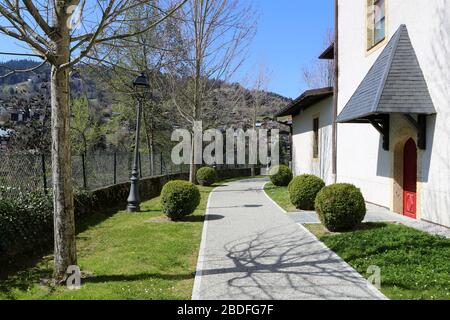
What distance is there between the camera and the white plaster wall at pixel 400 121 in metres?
8.09

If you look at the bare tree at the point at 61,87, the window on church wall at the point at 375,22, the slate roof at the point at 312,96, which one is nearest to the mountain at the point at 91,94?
the bare tree at the point at 61,87

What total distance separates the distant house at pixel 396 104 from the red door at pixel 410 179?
0.08ft

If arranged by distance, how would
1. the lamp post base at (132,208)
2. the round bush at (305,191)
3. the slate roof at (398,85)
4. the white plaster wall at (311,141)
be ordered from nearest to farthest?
the slate roof at (398,85)
the round bush at (305,191)
the lamp post base at (132,208)
the white plaster wall at (311,141)

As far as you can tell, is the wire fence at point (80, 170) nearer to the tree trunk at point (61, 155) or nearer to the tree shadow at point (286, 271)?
the tree trunk at point (61, 155)

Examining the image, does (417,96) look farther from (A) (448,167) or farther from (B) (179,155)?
(B) (179,155)

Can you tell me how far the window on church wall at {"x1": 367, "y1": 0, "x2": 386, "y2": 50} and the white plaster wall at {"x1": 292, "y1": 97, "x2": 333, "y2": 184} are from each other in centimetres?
406

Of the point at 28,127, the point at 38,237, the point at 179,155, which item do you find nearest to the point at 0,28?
the point at 38,237

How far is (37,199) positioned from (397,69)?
7.98 meters

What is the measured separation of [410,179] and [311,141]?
921 centimetres

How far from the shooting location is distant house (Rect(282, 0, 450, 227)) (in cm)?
827

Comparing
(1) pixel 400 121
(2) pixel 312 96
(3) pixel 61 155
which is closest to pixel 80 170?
(3) pixel 61 155

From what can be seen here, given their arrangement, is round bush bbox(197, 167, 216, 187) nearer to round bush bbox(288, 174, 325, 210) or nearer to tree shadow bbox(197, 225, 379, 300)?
round bush bbox(288, 174, 325, 210)

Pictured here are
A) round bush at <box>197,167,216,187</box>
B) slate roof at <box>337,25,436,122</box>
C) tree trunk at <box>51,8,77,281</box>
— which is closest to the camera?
tree trunk at <box>51,8,77,281</box>

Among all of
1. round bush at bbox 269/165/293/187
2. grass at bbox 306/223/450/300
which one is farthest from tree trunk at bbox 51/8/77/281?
round bush at bbox 269/165/293/187
